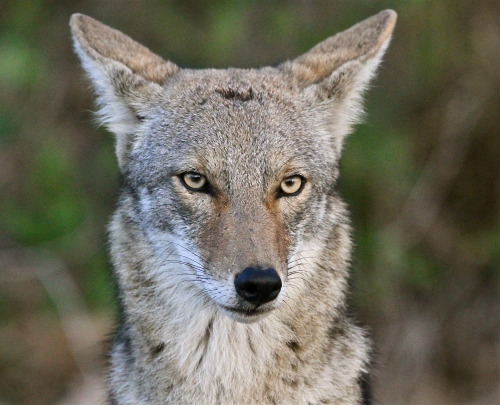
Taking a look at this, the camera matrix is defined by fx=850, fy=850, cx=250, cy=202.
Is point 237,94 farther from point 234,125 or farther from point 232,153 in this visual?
point 232,153

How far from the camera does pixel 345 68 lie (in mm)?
4969

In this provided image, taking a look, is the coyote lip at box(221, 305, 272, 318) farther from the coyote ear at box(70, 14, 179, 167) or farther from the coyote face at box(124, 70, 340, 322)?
the coyote ear at box(70, 14, 179, 167)

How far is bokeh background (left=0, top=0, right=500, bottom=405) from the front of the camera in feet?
30.0

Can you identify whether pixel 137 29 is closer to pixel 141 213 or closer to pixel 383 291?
pixel 383 291

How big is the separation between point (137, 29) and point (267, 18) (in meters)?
1.60

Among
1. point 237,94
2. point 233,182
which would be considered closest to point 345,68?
point 237,94

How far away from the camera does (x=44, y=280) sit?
9.24 m

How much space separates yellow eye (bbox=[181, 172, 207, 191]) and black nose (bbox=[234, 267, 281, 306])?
26.1 inches

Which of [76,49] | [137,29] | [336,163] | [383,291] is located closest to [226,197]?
[336,163]

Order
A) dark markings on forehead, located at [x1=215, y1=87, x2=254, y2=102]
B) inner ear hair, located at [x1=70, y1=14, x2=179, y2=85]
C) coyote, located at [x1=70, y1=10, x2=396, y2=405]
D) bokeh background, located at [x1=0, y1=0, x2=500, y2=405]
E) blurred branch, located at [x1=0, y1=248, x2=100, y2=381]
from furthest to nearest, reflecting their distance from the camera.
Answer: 1. bokeh background, located at [x1=0, y1=0, x2=500, y2=405]
2. blurred branch, located at [x1=0, y1=248, x2=100, y2=381]
3. inner ear hair, located at [x1=70, y1=14, x2=179, y2=85]
4. dark markings on forehead, located at [x1=215, y1=87, x2=254, y2=102]
5. coyote, located at [x1=70, y1=10, x2=396, y2=405]

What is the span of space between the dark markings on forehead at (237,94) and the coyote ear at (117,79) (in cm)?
42

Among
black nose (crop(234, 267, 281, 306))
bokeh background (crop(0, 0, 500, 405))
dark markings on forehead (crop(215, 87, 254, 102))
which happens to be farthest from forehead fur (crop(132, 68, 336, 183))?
bokeh background (crop(0, 0, 500, 405))

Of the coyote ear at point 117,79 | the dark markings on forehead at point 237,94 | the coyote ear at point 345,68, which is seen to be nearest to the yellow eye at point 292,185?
the dark markings on forehead at point 237,94

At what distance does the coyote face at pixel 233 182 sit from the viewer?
4.16 metres
